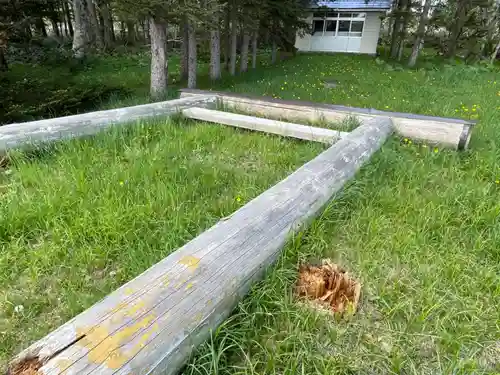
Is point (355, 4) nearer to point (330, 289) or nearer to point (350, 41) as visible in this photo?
point (350, 41)

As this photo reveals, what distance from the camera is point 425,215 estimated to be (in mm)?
2736

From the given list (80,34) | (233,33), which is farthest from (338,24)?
(80,34)

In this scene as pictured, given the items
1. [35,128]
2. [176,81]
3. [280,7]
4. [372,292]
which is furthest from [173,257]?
[280,7]

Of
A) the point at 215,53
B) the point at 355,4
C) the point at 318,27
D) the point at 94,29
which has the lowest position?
Answer: the point at 215,53

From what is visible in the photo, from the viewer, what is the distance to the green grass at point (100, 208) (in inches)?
73.5

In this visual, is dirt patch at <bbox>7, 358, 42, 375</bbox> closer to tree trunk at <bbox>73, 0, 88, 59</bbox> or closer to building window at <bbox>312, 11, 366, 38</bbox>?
tree trunk at <bbox>73, 0, 88, 59</bbox>

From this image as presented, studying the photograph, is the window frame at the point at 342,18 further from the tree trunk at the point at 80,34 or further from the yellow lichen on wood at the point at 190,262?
the yellow lichen on wood at the point at 190,262

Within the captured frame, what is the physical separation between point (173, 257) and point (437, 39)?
68.3 ft

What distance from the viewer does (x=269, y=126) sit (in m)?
4.71

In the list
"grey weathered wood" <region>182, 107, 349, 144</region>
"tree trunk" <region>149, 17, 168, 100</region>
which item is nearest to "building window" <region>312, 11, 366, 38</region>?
"tree trunk" <region>149, 17, 168, 100</region>

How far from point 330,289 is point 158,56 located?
7219mm

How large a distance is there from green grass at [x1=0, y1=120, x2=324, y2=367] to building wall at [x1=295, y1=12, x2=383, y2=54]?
725 inches

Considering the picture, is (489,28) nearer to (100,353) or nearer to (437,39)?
(437,39)

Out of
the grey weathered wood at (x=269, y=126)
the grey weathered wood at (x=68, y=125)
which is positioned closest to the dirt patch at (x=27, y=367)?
the grey weathered wood at (x=68, y=125)
